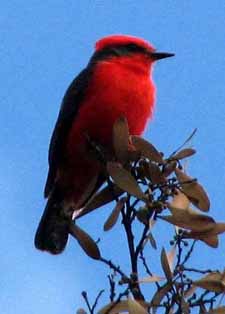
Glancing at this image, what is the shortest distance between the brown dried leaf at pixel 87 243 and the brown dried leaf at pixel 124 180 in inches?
9.9

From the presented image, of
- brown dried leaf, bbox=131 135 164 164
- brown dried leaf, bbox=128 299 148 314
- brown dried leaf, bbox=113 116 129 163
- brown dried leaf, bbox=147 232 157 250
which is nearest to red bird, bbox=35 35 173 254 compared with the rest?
brown dried leaf, bbox=113 116 129 163

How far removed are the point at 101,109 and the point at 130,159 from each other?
4.78 ft

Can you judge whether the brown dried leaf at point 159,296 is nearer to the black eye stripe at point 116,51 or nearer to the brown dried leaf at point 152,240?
the brown dried leaf at point 152,240

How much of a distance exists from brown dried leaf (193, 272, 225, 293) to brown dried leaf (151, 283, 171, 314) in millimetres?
112

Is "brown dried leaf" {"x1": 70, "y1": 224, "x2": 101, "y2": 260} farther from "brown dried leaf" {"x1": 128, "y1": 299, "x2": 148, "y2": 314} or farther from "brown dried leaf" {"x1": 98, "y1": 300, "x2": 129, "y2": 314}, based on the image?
"brown dried leaf" {"x1": 128, "y1": 299, "x2": 148, "y2": 314}

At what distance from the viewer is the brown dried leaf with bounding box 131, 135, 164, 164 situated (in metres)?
3.25

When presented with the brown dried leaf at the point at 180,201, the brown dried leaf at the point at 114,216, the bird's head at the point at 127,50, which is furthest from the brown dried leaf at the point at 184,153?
the bird's head at the point at 127,50

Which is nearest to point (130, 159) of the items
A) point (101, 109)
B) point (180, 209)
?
point (180, 209)

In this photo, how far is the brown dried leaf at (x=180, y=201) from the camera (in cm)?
311

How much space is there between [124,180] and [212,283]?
63cm

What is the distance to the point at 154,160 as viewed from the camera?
326 cm

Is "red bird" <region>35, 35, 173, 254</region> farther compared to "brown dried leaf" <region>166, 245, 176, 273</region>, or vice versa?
"red bird" <region>35, 35, 173, 254</region>

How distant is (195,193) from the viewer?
Result: 3.16 m

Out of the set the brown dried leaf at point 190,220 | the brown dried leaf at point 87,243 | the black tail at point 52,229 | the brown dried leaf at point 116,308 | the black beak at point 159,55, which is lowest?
the brown dried leaf at point 116,308
